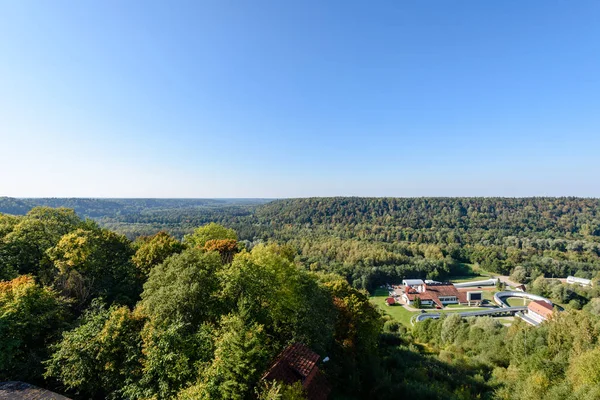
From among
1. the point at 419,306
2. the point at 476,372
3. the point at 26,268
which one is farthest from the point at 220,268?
the point at 419,306

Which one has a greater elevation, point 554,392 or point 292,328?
point 292,328

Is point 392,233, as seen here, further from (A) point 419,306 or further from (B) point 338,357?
(B) point 338,357

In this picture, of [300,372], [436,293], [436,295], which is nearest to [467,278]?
[436,293]

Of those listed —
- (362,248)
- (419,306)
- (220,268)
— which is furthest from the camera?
(362,248)

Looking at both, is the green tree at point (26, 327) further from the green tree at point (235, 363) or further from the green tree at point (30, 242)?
the green tree at point (235, 363)

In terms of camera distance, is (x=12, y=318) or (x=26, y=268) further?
(x=26, y=268)

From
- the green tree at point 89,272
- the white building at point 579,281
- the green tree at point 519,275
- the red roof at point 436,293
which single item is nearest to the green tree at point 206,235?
the green tree at point 89,272
